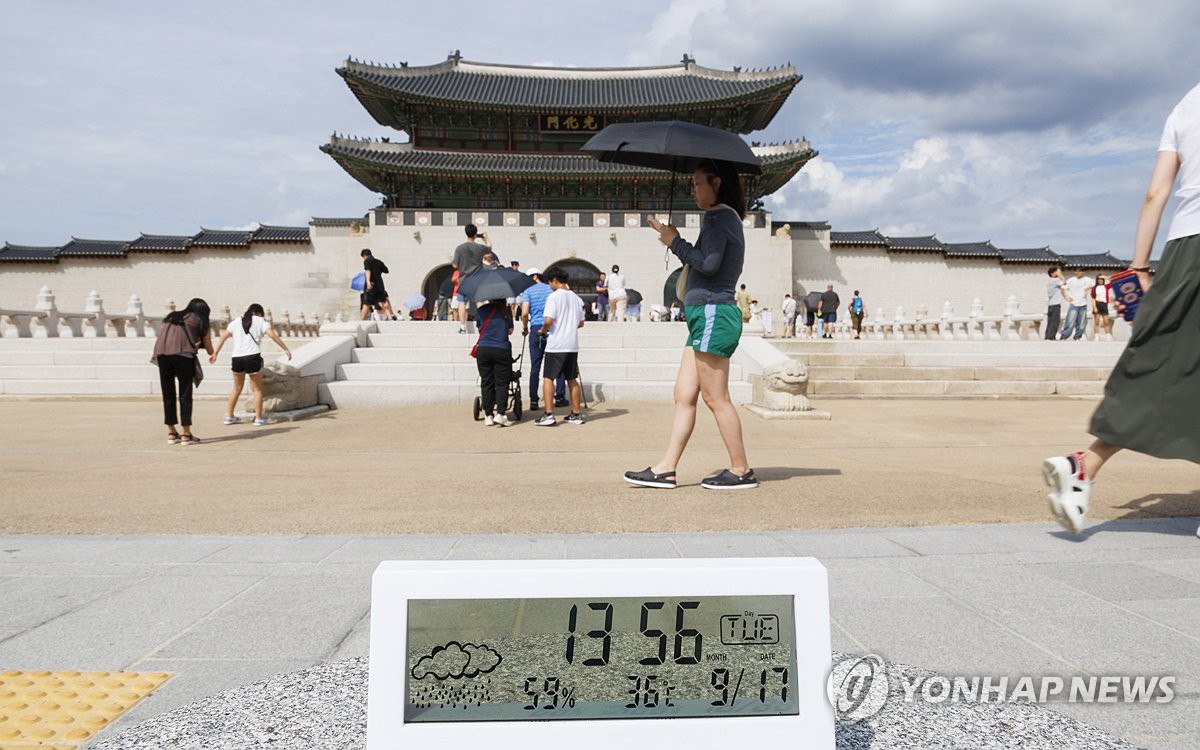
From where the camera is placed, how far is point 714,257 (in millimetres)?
4016

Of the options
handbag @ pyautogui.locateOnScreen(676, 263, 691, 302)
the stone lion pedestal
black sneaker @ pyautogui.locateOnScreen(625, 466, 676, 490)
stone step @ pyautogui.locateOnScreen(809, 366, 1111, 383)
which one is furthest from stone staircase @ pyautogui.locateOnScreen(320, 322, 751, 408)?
handbag @ pyautogui.locateOnScreen(676, 263, 691, 302)

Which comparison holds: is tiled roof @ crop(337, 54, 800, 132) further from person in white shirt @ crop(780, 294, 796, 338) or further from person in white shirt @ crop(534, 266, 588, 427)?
person in white shirt @ crop(534, 266, 588, 427)

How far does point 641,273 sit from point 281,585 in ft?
91.7

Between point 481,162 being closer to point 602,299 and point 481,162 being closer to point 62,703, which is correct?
point 602,299

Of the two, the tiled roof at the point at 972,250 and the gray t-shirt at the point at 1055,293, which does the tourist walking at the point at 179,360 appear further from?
the tiled roof at the point at 972,250

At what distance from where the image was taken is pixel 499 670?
1.17 m

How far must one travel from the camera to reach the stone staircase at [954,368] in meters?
10.9

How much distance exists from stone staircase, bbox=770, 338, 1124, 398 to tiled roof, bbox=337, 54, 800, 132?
19577mm

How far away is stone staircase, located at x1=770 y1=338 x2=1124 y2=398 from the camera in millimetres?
10867

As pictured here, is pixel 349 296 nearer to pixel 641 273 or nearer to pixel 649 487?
pixel 641 273

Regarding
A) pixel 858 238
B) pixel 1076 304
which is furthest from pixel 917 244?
pixel 1076 304

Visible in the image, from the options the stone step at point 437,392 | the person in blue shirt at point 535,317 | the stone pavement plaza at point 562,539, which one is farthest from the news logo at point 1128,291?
the stone step at point 437,392

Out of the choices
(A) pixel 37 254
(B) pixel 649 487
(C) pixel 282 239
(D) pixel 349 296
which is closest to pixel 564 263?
(D) pixel 349 296

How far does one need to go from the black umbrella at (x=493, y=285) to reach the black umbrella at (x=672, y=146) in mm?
3151
